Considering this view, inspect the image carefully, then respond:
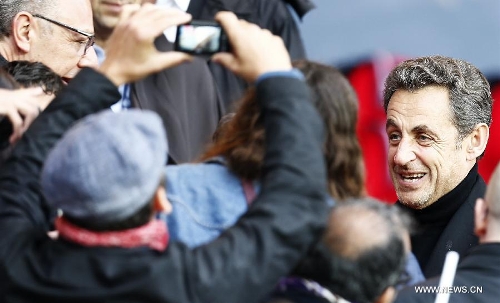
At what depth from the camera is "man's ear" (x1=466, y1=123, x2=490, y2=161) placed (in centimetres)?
369

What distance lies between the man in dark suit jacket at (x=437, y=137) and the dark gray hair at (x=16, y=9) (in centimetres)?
139

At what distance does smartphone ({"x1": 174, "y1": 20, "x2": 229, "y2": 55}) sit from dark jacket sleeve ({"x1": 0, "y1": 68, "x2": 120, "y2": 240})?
0.69 ft

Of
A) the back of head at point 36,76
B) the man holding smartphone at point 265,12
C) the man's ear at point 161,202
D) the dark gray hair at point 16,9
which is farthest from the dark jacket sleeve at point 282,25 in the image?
the man's ear at point 161,202

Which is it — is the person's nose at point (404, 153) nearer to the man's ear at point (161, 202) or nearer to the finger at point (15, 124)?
the finger at point (15, 124)

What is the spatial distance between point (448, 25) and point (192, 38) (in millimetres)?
3762

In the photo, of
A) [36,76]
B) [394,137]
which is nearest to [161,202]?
[36,76]

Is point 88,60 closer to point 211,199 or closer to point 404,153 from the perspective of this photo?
point 404,153

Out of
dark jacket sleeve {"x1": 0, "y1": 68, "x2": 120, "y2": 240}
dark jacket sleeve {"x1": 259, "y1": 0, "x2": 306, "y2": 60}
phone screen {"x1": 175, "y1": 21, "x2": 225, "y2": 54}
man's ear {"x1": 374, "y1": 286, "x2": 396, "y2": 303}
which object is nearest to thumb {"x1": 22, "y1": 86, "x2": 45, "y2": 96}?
dark jacket sleeve {"x1": 0, "y1": 68, "x2": 120, "y2": 240}

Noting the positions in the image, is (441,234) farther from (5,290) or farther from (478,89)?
(5,290)

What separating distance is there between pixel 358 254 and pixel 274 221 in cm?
21

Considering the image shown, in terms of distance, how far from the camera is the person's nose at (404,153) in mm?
3664

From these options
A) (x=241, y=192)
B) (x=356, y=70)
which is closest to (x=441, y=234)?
(x=241, y=192)

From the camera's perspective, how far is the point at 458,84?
12.0 ft

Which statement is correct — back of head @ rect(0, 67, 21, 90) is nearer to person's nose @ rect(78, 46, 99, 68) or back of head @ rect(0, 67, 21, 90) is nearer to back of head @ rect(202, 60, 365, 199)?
back of head @ rect(202, 60, 365, 199)
